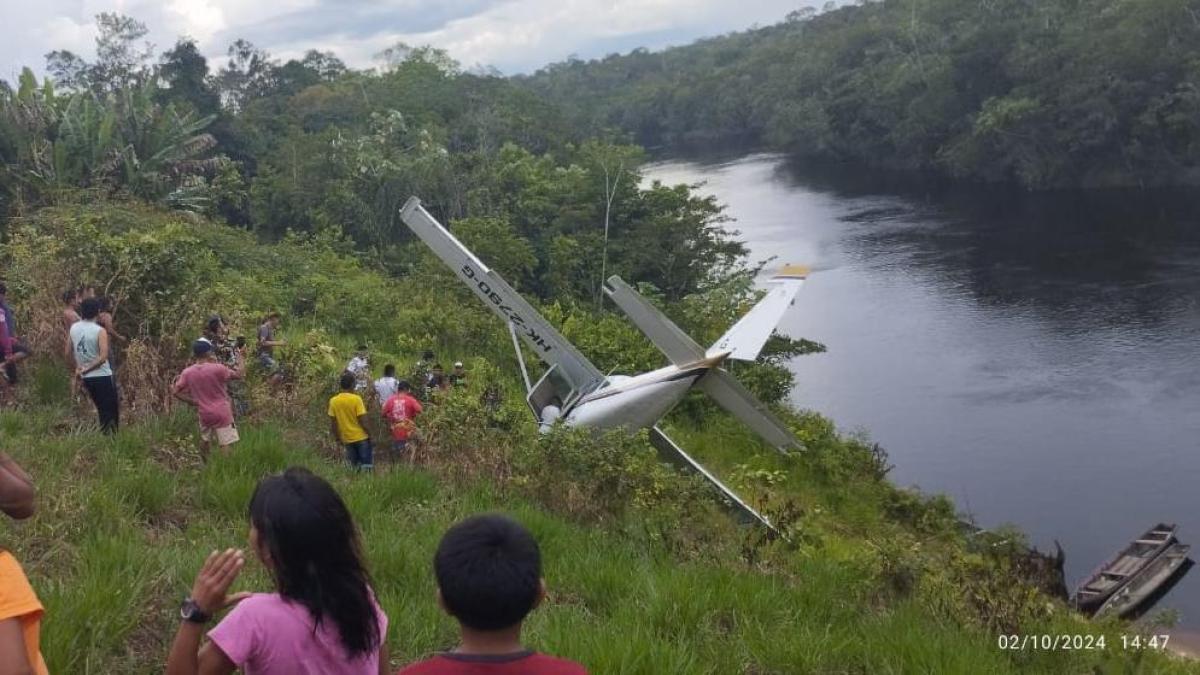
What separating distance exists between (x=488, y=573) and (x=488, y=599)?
0.20 feet

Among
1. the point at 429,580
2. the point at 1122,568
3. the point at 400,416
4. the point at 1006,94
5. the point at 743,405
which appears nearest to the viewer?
the point at 429,580

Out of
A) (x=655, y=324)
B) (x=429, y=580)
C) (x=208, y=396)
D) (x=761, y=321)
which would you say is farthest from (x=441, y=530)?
(x=761, y=321)

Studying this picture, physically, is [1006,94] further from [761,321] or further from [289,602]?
[289,602]

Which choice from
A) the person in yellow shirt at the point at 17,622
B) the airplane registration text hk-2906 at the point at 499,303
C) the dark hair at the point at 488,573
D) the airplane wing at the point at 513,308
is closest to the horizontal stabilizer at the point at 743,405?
the airplane wing at the point at 513,308

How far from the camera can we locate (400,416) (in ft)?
30.4

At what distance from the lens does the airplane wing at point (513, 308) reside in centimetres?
1422

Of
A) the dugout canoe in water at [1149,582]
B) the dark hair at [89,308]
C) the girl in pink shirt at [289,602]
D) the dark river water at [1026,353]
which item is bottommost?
the dark river water at [1026,353]

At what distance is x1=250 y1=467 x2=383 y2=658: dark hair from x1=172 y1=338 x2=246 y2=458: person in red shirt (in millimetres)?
4994

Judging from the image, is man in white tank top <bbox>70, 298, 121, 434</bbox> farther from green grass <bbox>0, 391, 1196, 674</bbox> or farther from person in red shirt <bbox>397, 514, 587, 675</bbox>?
person in red shirt <bbox>397, 514, 587, 675</bbox>

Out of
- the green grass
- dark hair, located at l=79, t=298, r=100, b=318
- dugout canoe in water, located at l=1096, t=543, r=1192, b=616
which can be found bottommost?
dugout canoe in water, located at l=1096, t=543, r=1192, b=616

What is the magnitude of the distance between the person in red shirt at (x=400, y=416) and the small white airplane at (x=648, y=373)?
2.62 metres

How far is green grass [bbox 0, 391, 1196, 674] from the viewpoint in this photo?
425 centimetres

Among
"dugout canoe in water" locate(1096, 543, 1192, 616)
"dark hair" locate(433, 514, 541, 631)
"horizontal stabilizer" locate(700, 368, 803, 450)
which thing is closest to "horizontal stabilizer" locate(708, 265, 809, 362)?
"horizontal stabilizer" locate(700, 368, 803, 450)

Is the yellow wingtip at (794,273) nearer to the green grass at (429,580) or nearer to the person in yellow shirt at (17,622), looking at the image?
the green grass at (429,580)
